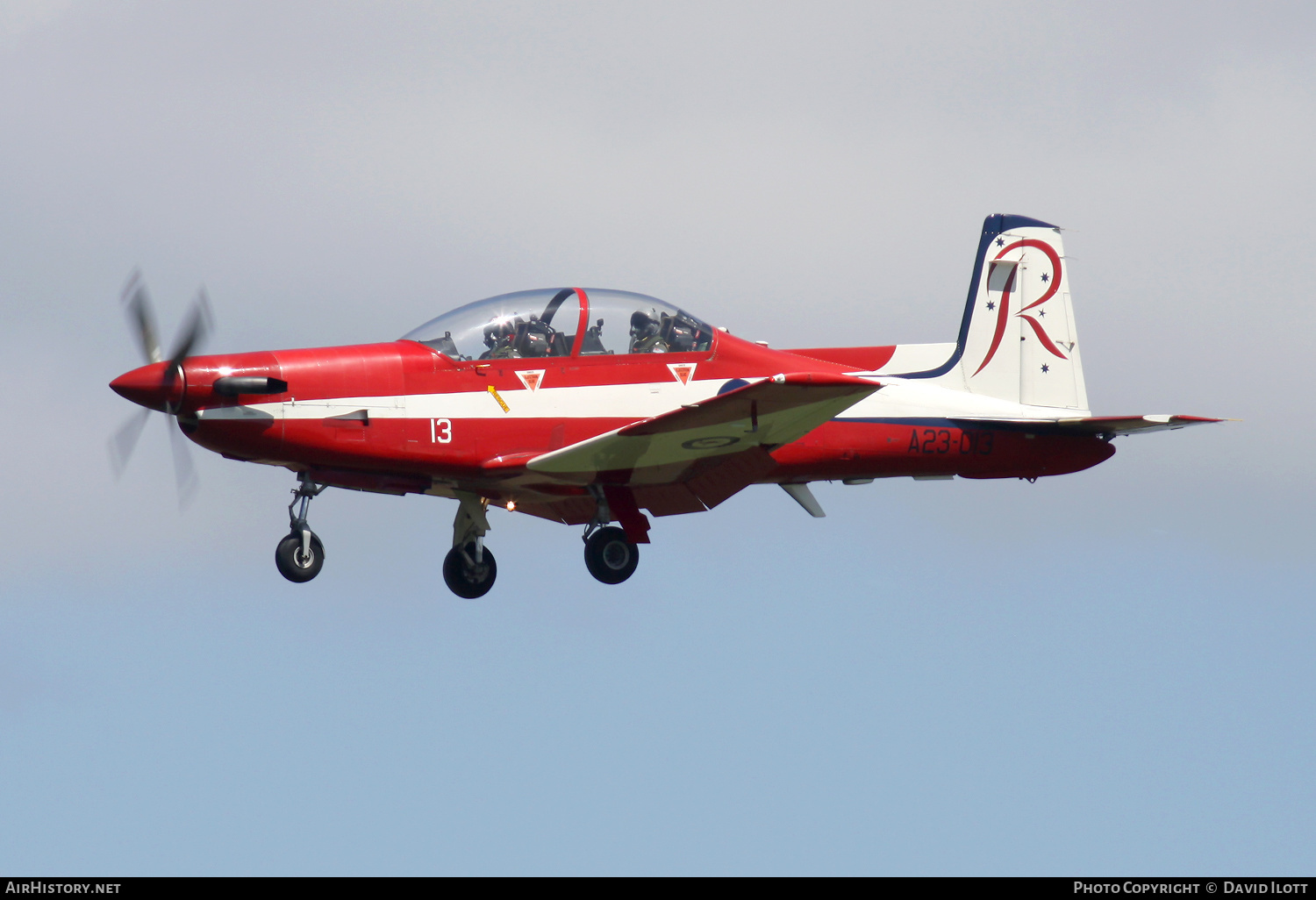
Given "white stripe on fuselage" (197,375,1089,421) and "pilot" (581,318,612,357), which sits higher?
"pilot" (581,318,612,357)

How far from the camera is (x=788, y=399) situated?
15.4m

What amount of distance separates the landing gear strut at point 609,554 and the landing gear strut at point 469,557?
136cm

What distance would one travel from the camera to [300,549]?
52.5ft

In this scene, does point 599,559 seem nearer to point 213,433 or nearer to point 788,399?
point 788,399

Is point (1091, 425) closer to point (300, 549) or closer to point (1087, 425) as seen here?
point (1087, 425)

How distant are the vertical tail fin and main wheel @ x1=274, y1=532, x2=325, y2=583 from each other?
7346 mm

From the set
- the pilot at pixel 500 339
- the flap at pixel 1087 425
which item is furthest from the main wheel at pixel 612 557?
the flap at pixel 1087 425

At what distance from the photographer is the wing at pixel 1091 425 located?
17.6m

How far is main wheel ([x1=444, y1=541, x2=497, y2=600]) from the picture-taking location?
709 inches

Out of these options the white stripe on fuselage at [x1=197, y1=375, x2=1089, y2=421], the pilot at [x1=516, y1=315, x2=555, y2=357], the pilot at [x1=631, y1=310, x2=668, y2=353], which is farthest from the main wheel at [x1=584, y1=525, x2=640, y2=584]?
the pilot at [x1=516, y1=315, x2=555, y2=357]

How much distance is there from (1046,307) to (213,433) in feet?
32.9

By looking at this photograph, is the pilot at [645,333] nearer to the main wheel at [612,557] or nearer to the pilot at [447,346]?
the pilot at [447,346]

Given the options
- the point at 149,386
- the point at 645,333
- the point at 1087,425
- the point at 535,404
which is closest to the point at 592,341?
the point at 645,333

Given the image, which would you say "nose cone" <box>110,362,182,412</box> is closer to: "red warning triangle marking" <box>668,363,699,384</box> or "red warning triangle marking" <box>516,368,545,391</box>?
"red warning triangle marking" <box>516,368,545,391</box>
